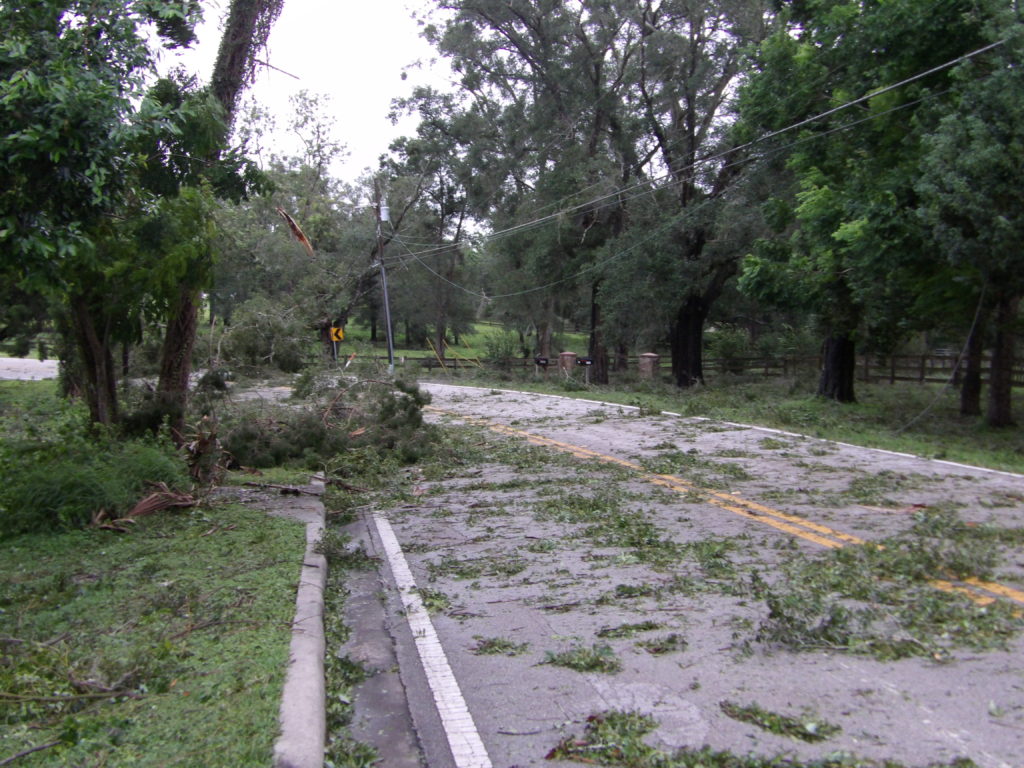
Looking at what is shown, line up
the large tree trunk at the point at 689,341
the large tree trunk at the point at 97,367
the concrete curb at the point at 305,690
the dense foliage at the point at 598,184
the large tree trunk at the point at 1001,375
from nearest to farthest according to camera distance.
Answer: the concrete curb at the point at 305,690
the dense foliage at the point at 598,184
the large tree trunk at the point at 97,367
the large tree trunk at the point at 1001,375
the large tree trunk at the point at 689,341

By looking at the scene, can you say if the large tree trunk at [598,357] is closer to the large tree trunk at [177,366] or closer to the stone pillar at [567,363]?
the stone pillar at [567,363]

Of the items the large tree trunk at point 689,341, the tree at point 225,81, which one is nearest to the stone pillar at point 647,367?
A: the large tree trunk at point 689,341

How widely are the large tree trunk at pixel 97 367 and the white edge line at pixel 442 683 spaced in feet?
17.8

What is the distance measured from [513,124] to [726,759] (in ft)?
121

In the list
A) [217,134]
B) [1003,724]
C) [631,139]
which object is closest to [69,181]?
[217,134]

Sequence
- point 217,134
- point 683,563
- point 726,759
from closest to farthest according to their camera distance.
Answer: point 726,759
point 683,563
point 217,134

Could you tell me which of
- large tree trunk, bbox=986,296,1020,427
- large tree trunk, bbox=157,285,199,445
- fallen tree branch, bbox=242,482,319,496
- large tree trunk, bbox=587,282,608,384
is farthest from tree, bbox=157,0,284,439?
large tree trunk, bbox=587,282,608,384

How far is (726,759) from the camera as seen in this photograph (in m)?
4.11

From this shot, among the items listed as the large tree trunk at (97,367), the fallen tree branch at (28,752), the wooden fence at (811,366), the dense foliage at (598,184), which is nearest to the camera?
the fallen tree branch at (28,752)

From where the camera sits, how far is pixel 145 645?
547 centimetres

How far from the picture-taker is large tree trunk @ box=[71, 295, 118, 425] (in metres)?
Result: 11.1

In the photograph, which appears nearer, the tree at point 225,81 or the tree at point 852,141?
the tree at point 225,81

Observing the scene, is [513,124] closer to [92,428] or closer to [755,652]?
[92,428]

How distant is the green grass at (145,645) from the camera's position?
4.21 metres
